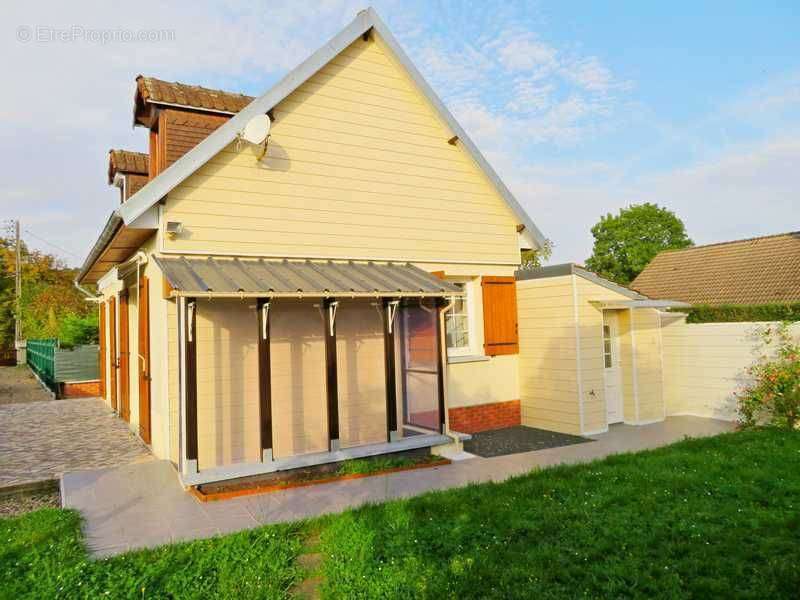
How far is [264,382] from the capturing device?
22.2 feet

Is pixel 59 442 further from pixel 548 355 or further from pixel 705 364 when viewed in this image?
pixel 705 364

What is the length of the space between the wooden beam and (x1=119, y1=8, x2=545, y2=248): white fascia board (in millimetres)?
2074

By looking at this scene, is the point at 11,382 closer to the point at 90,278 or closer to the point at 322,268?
the point at 90,278

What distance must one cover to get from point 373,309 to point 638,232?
47.7 meters

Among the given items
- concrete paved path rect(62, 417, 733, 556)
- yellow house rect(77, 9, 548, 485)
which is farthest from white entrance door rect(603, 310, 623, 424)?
concrete paved path rect(62, 417, 733, 556)

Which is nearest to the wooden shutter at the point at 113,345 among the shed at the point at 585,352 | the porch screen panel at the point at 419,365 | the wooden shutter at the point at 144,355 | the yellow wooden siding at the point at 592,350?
the wooden shutter at the point at 144,355

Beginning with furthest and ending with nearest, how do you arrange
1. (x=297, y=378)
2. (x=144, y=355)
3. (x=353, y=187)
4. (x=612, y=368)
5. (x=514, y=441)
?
(x=612, y=368) → (x=514, y=441) → (x=353, y=187) → (x=144, y=355) → (x=297, y=378)

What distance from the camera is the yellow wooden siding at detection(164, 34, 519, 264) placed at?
25.4 feet

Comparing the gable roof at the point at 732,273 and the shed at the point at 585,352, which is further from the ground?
the gable roof at the point at 732,273

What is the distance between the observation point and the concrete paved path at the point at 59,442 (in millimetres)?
7354

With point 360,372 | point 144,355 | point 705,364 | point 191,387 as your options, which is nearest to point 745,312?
point 705,364

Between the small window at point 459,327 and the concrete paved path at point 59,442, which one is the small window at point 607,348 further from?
the concrete paved path at point 59,442

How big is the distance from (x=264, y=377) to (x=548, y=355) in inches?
214

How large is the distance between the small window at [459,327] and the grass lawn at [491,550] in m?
4.19
